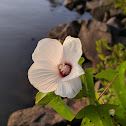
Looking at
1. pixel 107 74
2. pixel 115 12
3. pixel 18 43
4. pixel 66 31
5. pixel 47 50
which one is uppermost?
pixel 47 50

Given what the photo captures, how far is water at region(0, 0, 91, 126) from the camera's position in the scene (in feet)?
7.54

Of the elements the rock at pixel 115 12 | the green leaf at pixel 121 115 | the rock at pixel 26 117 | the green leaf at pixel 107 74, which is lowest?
the rock at pixel 26 117

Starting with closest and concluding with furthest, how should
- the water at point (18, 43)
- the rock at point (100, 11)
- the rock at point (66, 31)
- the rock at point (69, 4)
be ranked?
the water at point (18, 43) → the rock at point (66, 31) → the rock at point (100, 11) → the rock at point (69, 4)

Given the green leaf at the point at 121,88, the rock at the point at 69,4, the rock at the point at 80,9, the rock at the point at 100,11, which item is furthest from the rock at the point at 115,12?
the green leaf at the point at 121,88

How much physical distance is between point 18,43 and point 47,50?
8.28ft

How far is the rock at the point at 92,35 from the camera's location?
260cm

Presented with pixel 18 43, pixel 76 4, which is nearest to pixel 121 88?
pixel 18 43

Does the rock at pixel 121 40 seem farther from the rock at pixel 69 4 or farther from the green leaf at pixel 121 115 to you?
the rock at pixel 69 4

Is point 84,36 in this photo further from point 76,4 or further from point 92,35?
point 76,4

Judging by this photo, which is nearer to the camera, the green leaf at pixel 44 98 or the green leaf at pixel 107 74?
the green leaf at pixel 44 98

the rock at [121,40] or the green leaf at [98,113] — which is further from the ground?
the green leaf at [98,113]

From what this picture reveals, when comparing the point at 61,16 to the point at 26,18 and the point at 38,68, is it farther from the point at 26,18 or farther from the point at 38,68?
the point at 38,68

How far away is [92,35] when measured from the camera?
8.84 feet

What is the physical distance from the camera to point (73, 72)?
389mm
